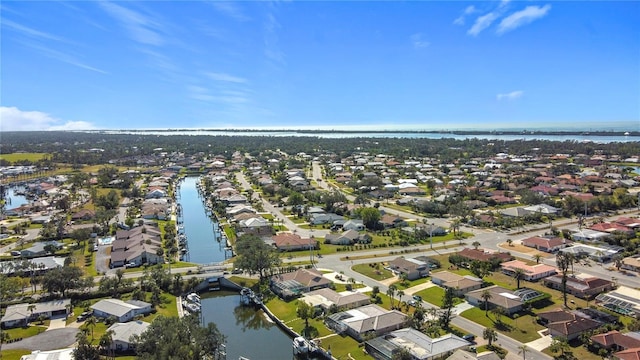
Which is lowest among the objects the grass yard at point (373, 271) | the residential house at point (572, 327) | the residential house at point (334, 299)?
the grass yard at point (373, 271)

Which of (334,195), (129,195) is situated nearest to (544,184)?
(334,195)

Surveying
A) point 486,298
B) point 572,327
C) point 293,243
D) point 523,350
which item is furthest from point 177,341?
point 293,243

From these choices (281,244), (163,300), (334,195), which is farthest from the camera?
(334,195)

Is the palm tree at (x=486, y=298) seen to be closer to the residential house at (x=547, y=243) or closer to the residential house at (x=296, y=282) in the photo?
the residential house at (x=296, y=282)

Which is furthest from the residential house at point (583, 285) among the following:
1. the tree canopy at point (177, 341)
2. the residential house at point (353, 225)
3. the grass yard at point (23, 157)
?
the grass yard at point (23, 157)

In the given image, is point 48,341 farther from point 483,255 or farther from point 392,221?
point 392,221

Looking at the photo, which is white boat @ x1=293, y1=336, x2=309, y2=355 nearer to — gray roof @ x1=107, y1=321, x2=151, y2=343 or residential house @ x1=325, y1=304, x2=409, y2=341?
residential house @ x1=325, y1=304, x2=409, y2=341

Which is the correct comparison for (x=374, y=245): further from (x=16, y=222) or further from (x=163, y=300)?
(x=16, y=222)
